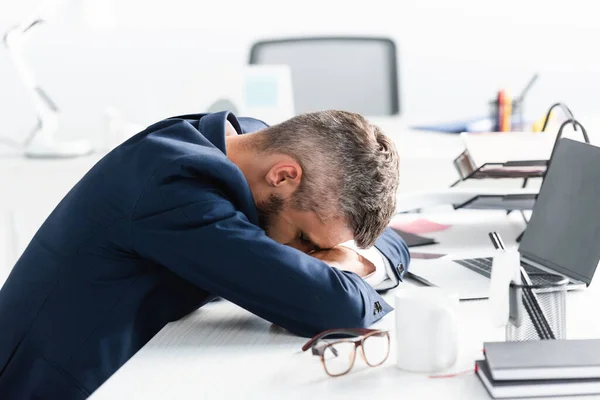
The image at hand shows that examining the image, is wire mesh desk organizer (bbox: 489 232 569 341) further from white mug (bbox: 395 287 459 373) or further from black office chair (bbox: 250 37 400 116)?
black office chair (bbox: 250 37 400 116)

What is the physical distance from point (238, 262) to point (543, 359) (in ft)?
1.42

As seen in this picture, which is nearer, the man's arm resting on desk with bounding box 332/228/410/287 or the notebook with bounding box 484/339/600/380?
the notebook with bounding box 484/339/600/380

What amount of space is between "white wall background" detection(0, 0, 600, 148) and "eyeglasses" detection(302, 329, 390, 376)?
10.6 feet

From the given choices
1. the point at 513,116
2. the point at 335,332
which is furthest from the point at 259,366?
the point at 513,116

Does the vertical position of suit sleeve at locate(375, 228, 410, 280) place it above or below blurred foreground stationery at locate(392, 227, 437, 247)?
above

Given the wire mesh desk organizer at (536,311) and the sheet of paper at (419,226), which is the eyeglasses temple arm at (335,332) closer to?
the wire mesh desk organizer at (536,311)

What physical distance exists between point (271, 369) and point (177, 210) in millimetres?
263

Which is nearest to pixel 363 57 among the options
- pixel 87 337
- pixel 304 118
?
pixel 304 118

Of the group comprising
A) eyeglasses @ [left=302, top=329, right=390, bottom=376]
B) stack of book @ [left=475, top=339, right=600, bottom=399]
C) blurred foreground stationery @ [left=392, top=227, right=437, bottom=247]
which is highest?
stack of book @ [left=475, top=339, right=600, bottom=399]

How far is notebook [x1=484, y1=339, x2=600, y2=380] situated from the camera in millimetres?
1002

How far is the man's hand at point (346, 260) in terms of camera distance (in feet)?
4.88

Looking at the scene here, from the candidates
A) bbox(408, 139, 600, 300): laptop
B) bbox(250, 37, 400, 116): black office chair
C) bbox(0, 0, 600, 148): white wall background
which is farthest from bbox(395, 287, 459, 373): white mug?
bbox(0, 0, 600, 148): white wall background

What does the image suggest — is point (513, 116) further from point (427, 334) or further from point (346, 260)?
point (427, 334)

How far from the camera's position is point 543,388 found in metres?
1.00
